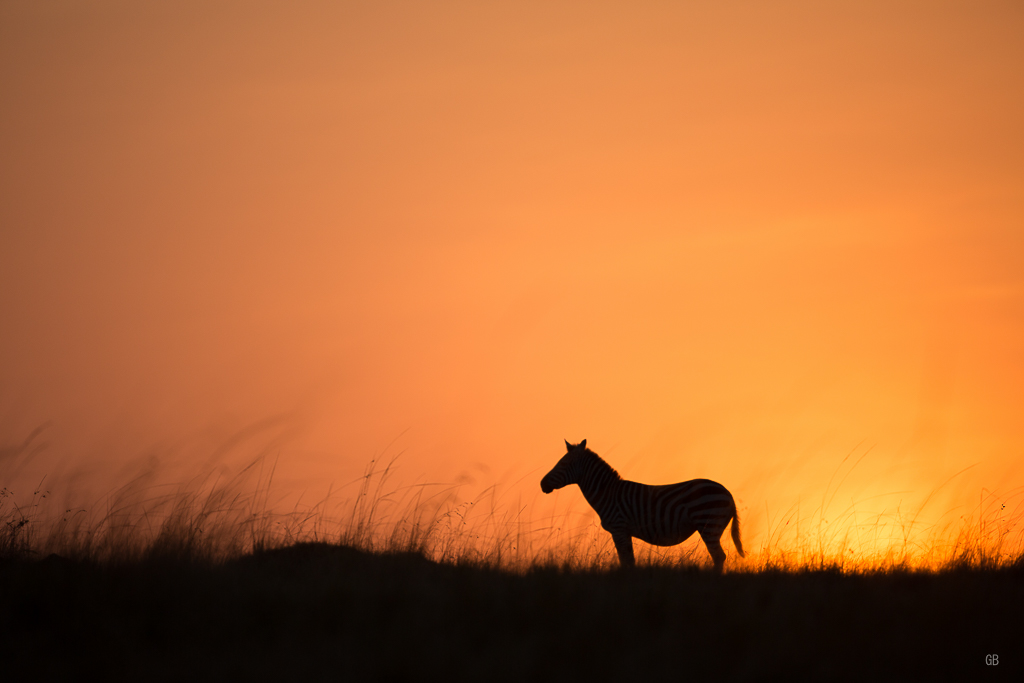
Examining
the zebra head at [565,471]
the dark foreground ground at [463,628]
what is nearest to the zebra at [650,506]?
the zebra head at [565,471]

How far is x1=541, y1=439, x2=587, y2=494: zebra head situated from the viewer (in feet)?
33.3

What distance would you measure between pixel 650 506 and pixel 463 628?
4.83 m

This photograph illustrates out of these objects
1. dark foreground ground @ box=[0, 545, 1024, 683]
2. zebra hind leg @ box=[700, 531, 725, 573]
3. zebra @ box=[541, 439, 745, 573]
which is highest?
zebra @ box=[541, 439, 745, 573]

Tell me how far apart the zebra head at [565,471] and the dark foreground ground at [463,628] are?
4.09m

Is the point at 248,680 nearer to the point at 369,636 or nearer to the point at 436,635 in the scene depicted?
the point at 369,636

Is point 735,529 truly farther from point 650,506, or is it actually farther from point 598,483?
point 598,483

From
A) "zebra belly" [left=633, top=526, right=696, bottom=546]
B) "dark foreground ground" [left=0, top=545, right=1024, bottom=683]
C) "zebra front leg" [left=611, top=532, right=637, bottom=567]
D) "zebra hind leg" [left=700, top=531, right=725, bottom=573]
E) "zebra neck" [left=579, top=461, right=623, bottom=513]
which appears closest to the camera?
"dark foreground ground" [left=0, top=545, right=1024, bottom=683]

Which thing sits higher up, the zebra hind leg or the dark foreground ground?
the zebra hind leg

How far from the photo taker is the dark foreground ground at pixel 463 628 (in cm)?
437

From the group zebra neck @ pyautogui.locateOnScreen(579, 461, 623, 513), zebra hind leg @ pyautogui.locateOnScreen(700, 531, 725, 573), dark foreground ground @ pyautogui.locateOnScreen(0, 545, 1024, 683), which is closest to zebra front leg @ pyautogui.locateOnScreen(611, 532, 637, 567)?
zebra neck @ pyautogui.locateOnScreen(579, 461, 623, 513)

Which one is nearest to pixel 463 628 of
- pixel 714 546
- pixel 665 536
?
pixel 714 546

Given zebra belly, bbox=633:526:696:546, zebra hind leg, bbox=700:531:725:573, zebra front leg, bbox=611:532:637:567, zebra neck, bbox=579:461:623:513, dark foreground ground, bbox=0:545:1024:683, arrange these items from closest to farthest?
1. dark foreground ground, bbox=0:545:1024:683
2. zebra hind leg, bbox=700:531:725:573
3. zebra front leg, bbox=611:532:637:567
4. zebra belly, bbox=633:526:696:546
5. zebra neck, bbox=579:461:623:513

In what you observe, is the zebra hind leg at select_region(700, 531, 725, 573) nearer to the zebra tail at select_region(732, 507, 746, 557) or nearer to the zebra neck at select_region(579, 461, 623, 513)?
the zebra tail at select_region(732, 507, 746, 557)

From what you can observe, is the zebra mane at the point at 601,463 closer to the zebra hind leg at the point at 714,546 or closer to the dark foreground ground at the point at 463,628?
the zebra hind leg at the point at 714,546
